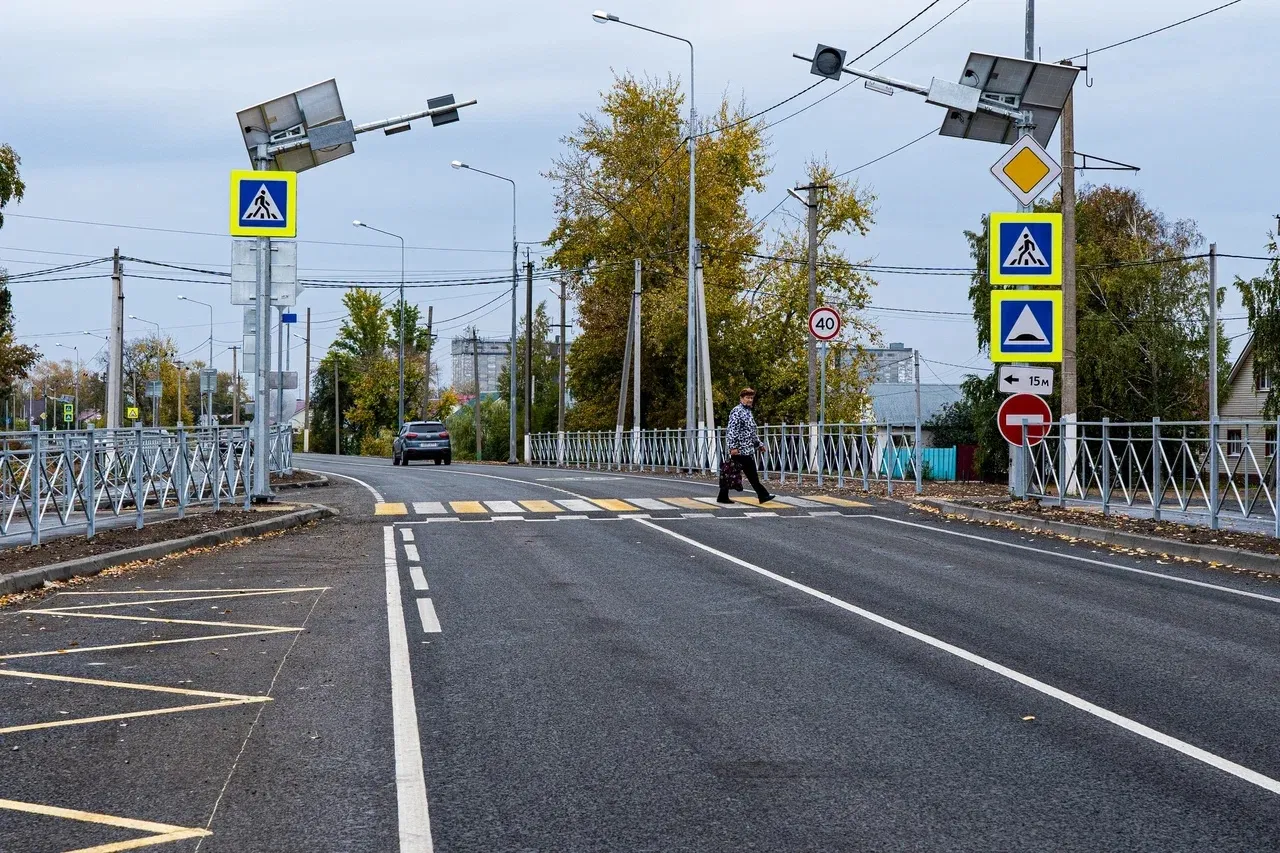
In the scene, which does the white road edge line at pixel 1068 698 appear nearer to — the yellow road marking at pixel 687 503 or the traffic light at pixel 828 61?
the yellow road marking at pixel 687 503

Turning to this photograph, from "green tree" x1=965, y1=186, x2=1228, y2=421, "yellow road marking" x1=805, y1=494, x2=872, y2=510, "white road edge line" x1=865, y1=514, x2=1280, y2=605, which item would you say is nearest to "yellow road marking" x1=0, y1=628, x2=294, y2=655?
"white road edge line" x1=865, y1=514, x2=1280, y2=605

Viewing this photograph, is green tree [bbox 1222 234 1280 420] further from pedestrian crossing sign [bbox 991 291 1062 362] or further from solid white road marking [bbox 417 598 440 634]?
solid white road marking [bbox 417 598 440 634]

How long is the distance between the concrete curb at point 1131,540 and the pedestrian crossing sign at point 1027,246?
330 cm

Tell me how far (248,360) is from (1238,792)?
75.1 feet

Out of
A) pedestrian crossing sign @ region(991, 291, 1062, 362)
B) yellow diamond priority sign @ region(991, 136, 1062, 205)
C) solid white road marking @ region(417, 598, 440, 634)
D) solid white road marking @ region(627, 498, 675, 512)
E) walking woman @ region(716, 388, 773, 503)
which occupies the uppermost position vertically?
yellow diamond priority sign @ region(991, 136, 1062, 205)

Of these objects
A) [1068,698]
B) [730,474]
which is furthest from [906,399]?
[1068,698]

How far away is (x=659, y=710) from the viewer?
6.58m

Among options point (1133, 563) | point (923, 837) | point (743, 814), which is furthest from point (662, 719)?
point (1133, 563)

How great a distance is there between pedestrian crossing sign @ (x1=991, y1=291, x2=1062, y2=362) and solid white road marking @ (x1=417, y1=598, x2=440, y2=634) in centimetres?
1084

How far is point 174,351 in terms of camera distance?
116m

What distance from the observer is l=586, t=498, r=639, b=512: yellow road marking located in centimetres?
2017

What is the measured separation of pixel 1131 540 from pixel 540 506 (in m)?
9.22

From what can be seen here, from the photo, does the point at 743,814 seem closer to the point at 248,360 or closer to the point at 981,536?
the point at 981,536

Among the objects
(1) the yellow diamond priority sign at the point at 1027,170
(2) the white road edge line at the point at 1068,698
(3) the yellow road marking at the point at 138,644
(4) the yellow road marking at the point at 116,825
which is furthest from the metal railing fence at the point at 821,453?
(4) the yellow road marking at the point at 116,825
